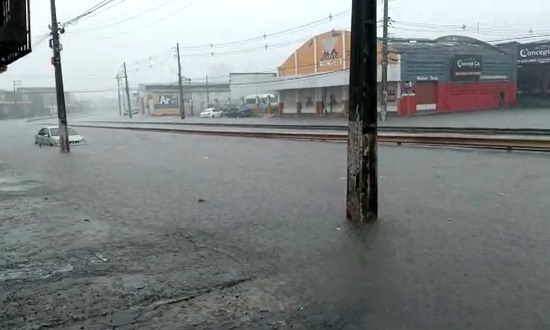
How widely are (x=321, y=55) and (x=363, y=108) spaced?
171 ft

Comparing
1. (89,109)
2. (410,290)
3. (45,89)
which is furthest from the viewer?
(89,109)

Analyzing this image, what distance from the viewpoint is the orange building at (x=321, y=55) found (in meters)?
55.3

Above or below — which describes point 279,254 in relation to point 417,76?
below

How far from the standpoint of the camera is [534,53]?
182 feet

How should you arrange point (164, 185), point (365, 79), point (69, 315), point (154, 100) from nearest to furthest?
point (69, 315), point (365, 79), point (164, 185), point (154, 100)

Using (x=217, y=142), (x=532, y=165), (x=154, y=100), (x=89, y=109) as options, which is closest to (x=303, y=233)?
(x=532, y=165)

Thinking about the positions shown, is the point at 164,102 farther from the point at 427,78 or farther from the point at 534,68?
the point at 534,68

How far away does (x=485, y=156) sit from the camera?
1780 cm

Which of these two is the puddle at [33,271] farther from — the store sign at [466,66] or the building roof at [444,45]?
the store sign at [466,66]

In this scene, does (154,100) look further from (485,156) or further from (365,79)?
(365,79)

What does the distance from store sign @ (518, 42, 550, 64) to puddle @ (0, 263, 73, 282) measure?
56.8 metres

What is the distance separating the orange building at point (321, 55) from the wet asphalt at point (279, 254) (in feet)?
138

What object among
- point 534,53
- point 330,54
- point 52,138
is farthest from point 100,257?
point 534,53

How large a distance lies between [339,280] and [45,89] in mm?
142025
